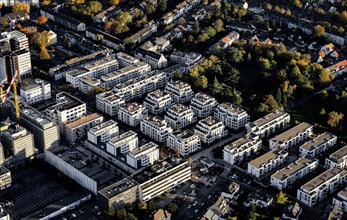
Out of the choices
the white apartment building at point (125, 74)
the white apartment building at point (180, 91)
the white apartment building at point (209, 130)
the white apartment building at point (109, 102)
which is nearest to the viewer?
the white apartment building at point (209, 130)

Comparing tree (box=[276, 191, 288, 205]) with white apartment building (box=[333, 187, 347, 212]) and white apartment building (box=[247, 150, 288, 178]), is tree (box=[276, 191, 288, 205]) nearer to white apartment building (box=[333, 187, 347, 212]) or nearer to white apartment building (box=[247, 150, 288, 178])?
white apartment building (box=[333, 187, 347, 212])

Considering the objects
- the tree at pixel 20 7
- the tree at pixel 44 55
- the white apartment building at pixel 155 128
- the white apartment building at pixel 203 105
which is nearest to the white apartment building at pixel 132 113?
the white apartment building at pixel 155 128

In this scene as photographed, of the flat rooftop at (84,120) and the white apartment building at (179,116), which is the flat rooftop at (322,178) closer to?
the white apartment building at (179,116)

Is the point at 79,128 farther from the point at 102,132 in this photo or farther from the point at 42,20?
the point at 42,20

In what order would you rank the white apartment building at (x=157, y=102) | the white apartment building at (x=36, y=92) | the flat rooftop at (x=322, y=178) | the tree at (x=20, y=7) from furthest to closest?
the tree at (x=20, y=7)
the white apartment building at (x=36, y=92)
the white apartment building at (x=157, y=102)
the flat rooftop at (x=322, y=178)

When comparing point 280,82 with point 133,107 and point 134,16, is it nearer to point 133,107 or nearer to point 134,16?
point 133,107

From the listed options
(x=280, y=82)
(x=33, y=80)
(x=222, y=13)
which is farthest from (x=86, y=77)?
(x=222, y=13)

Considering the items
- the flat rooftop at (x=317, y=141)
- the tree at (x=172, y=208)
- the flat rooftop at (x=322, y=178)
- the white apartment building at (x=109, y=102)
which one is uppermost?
the flat rooftop at (x=322, y=178)

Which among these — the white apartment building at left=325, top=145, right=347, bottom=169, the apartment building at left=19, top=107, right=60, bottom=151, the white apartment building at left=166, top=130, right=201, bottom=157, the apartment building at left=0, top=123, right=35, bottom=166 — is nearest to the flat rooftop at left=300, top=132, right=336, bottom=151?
the white apartment building at left=325, top=145, right=347, bottom=169
